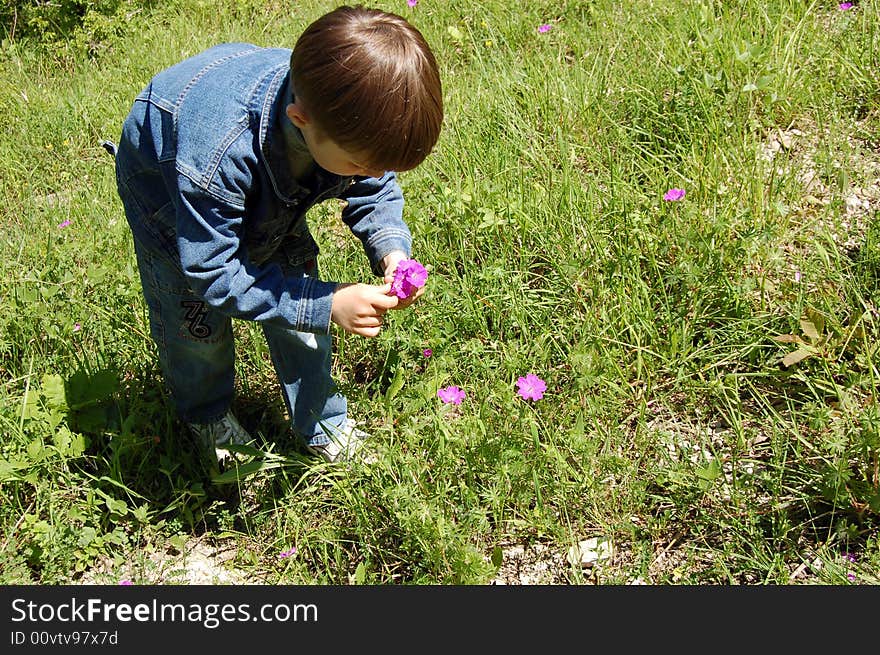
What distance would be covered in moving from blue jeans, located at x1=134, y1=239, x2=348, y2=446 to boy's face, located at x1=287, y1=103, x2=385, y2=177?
530 millimetres

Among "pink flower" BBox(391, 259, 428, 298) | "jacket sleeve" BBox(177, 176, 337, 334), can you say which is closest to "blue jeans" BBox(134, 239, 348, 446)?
"jacket sleeve" BBox(177, 176, 337, 334)

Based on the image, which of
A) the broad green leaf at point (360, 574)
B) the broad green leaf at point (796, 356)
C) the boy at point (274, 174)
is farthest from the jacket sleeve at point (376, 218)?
the broad green leaf at point (796, 356)

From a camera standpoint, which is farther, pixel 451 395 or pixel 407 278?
pixel 451 395

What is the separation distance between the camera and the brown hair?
1.49m

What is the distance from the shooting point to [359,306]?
180cm

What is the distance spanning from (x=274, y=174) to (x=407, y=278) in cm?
36

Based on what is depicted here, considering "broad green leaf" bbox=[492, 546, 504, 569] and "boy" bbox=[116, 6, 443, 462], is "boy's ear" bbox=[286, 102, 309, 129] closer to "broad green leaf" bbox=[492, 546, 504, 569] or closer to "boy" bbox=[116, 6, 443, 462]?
"boy" bbox=[116, 6, 443, 462]

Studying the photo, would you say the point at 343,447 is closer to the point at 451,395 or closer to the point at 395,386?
the point at 395,386

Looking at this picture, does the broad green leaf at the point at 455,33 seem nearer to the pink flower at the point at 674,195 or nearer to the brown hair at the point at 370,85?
the pink flower at the point at 674,195

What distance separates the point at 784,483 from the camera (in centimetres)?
212

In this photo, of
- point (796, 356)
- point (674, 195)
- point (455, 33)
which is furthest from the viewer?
point (455, 33)

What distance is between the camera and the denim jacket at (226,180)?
66.0 inches

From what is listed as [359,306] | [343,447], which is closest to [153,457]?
[343,447]

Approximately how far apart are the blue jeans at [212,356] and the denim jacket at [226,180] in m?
0.13
